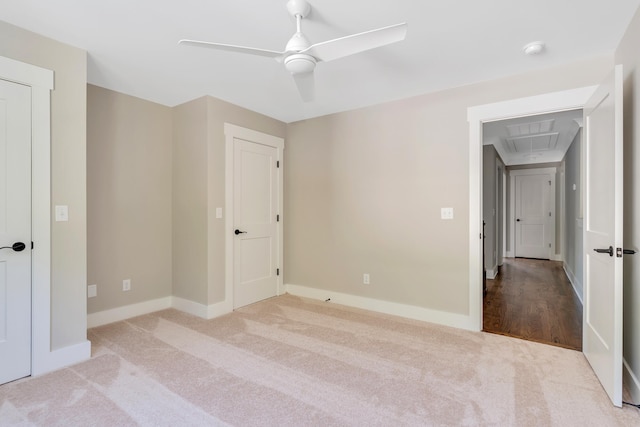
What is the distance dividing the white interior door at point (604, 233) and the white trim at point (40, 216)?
368 centimetres

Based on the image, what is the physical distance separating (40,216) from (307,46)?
2.18m

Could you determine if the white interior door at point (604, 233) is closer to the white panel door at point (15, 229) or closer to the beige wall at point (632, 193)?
the beige wall at point (632, 193)

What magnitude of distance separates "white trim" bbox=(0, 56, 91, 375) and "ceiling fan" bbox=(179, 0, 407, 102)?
139 centimetres

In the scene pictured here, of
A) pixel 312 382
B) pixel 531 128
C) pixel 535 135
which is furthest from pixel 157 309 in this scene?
pixel 535 135

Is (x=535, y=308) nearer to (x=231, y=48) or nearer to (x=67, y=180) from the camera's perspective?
(x=231, y=48)

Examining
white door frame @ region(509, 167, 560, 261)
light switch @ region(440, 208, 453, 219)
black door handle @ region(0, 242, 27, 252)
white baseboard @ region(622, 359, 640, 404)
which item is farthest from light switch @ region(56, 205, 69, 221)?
white door frame @ region(509, 167, 560, 261)

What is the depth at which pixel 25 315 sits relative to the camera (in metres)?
2.21

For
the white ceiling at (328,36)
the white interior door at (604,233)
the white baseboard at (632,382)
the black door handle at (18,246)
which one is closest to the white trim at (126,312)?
the black door handle at (18,246)

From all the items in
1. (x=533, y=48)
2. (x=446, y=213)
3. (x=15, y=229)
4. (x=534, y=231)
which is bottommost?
(x=534, y=231)

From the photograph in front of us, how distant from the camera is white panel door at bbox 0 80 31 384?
212cm

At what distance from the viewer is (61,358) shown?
7.70 feet

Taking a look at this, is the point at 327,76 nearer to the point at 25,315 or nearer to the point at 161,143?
the point at 161,143

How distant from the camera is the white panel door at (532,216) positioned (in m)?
7.54

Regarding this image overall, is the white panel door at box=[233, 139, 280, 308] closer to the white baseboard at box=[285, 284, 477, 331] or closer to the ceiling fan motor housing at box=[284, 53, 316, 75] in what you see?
the white baseboard at box=[285, 284, 477, 331]
